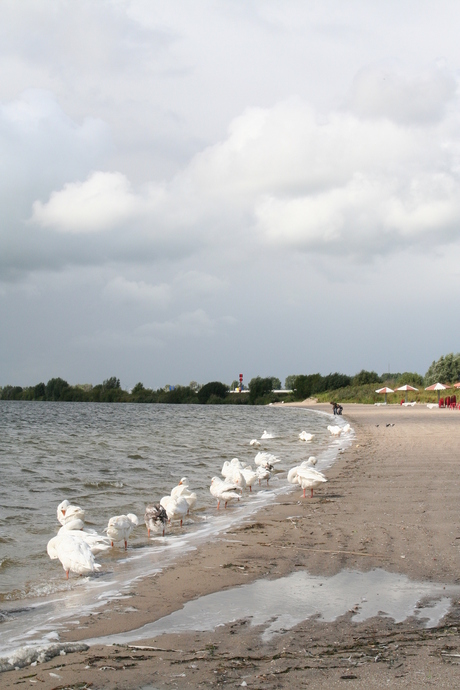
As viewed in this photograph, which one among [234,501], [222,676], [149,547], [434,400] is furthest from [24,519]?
[434,400]

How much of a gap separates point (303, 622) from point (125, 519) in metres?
3.63

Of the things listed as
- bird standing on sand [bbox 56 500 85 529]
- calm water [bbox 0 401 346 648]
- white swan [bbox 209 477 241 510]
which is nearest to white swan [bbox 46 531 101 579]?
calm water [bbox 0 401 346 648]

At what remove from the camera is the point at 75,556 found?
582 centimetres

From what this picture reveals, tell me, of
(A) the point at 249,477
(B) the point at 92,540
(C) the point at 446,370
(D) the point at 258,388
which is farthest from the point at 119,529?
(D) the point at 258,388

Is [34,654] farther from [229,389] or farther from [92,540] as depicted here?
[229,389]

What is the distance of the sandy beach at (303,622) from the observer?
3240 millimetres

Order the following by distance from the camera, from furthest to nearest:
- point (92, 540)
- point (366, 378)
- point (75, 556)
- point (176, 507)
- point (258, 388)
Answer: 1. point (258, 388)
2. point (366, 378)
3. point (176, 507)
4. point (92, 540)
5. point (75, 556)

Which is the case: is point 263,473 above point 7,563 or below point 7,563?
above

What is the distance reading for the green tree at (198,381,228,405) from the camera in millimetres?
119750

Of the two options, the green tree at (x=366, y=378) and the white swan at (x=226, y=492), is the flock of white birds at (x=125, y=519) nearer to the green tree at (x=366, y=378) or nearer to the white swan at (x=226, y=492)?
the white swan at (x=226, y=492)

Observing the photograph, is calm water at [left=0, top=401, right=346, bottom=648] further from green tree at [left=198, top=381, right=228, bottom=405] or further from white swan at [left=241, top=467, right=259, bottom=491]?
green tree at [left=198, top=381, right=228, bottom=405]

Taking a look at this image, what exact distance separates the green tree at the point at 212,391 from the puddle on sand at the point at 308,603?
114273 mm

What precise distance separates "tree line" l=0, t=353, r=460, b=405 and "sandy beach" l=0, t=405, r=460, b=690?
6680 centimetres

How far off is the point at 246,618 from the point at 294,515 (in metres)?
4.45
